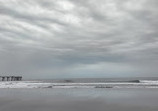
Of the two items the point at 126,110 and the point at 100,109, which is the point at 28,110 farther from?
the point at 126,110

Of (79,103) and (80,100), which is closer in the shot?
(79,103)

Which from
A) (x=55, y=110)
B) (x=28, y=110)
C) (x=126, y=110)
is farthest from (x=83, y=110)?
(x=28, y=110)

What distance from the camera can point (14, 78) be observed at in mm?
97688

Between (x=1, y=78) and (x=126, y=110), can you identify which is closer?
(x=126, y=110)

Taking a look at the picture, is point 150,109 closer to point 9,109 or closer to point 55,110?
point 55,110

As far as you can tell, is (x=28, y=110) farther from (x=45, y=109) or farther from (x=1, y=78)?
(x=1, y=78)

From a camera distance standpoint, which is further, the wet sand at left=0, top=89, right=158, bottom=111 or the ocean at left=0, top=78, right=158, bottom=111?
the ocean at left=0, top=78, right=158, bottom=111

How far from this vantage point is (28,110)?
1293 centimetres

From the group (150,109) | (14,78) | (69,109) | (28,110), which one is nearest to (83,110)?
(69,109)

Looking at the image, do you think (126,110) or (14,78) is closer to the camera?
(126,110)

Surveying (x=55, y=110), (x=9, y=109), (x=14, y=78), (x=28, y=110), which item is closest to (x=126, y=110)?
(x=55, y=110)

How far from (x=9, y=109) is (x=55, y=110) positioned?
3.29m

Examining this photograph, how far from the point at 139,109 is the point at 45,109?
6341 mm

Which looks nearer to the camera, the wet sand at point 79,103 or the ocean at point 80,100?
the wet sand at point 79,103
